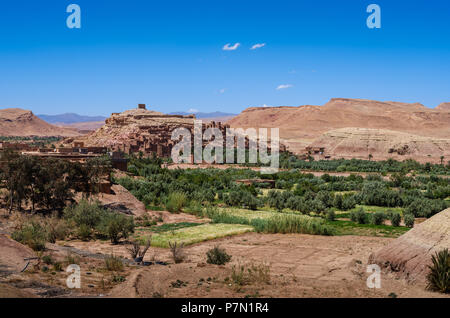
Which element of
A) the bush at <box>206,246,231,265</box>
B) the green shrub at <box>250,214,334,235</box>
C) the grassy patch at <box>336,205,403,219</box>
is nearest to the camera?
the bush at <box>206,246,231,265</box>

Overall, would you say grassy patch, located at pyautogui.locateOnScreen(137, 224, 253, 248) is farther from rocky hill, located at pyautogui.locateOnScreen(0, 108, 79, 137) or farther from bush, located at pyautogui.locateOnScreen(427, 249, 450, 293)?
rocky hill, located at pyautogui.locateOnScreen(0, 108, 79, 137)

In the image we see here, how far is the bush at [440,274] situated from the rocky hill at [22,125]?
525ft

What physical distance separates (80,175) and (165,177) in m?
15.7

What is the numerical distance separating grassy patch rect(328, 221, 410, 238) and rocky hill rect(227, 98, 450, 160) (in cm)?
8133

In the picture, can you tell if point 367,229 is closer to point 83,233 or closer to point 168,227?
point 168,227

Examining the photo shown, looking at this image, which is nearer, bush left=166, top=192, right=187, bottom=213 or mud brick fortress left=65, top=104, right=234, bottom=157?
bush left=166, top=192, right=187, bottom=213

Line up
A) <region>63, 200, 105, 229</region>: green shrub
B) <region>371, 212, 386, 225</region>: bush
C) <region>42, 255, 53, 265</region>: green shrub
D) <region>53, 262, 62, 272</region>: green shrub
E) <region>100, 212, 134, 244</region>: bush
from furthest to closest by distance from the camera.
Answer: <region>371, 212, 386, 225</region>: bush, <region>63, 200, 105, 229</region>: green shrub, <region>100, 212, 134, 244</region>: bush, <region>42, 255, 53, 265</region>: green shrub, <region>53, 262, 62, 272</region>: green shrub

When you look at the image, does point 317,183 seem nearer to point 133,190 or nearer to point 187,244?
point 133,190

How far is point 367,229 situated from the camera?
21.0m

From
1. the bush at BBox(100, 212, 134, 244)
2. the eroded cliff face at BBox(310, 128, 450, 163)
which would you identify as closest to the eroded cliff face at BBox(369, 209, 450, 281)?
the bush at BBox(100, 212, 134, 244)

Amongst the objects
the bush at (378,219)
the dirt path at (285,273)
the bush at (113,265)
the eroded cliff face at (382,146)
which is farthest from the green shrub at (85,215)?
the eroded cliff face at (382,146)

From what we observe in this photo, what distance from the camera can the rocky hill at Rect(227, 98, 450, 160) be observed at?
433 ft

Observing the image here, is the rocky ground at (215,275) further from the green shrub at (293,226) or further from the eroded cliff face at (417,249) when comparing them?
the green shrub at (293,226)
